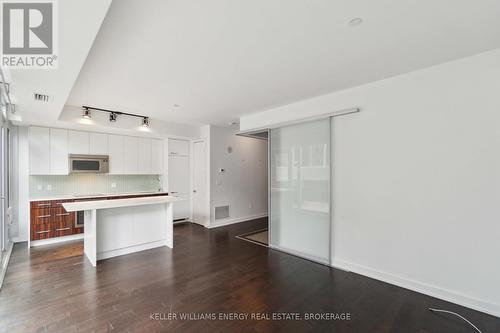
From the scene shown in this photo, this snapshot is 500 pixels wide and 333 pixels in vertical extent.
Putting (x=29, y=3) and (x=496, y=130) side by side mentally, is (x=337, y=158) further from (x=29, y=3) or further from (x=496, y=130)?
(x=29, y=3)

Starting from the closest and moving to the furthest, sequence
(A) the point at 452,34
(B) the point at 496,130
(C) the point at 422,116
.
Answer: (A) the point at 452,34 → (B) the point at 496,130 → (C) the point at 422,116

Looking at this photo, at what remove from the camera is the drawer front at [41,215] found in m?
4.39

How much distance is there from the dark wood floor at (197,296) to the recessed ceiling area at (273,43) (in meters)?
2.64

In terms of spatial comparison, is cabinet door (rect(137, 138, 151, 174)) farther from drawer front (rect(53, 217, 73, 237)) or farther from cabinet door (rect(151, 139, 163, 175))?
drawer front (rect(53, 217, 73, 237))

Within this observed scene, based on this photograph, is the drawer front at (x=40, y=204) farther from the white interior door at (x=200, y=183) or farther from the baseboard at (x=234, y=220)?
the baseboard at (x=234, y=220)

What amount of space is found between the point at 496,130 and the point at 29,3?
406cm

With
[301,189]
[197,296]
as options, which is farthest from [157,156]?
[197,296]

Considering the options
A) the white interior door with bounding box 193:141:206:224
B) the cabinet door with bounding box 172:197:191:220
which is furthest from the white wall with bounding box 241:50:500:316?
the cabinet door with bounding box 172:197:191:220

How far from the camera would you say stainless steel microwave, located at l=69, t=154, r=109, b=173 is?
4898mm

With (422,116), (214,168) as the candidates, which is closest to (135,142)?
(214,168)

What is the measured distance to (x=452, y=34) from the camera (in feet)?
6.89

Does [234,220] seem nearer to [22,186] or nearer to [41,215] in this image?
[41,215]

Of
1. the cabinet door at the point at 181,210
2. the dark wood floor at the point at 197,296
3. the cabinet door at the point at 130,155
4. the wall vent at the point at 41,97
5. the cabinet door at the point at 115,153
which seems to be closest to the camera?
the dark wood floor at the point at 197,296

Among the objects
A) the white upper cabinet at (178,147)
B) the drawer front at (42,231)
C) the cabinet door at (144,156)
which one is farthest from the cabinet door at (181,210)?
the drawer front at (42,231)
